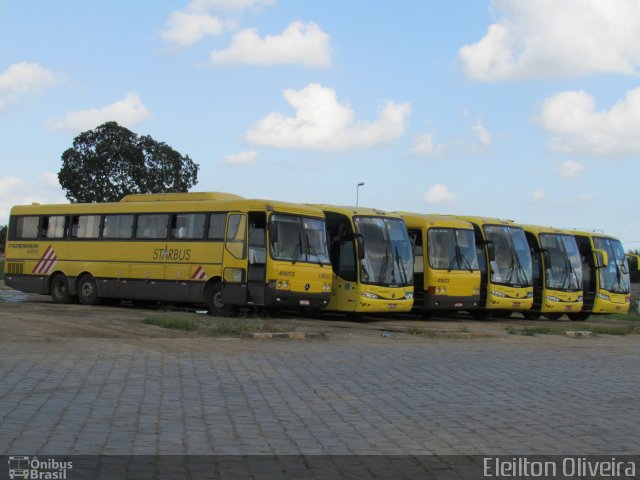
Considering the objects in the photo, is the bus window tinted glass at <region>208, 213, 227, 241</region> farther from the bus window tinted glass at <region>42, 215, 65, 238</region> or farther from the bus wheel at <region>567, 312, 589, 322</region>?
the bus wheel at <region>567, 312, 589, 322</region>

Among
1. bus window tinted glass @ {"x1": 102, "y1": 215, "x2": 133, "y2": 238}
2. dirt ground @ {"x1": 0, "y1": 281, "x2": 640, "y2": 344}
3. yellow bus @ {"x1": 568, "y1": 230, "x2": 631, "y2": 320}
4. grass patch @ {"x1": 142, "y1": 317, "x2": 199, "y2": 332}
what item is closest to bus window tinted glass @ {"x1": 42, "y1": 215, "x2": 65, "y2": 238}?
bus window tinted glass @ {"x1": 102, "y1": 215, "x2": 133, "y2": 238}

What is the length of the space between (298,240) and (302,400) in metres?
14.2

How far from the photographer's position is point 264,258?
23.8 metres

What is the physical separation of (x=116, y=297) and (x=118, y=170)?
1803 inches

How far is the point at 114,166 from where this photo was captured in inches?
2840

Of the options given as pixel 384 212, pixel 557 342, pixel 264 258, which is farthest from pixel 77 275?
pixel 557 342

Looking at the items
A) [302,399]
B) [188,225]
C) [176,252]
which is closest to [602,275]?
[188,225]

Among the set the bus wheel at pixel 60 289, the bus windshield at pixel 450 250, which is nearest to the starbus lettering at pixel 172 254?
the bus wheel at pixel 60 289

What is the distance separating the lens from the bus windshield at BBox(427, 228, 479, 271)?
91.6 ft

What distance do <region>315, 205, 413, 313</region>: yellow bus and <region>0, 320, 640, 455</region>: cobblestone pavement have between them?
866 cm

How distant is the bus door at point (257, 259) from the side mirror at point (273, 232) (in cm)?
18

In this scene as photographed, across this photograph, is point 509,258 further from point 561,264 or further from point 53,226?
point 53,226

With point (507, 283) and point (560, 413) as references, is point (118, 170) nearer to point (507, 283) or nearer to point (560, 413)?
point (507, 283)

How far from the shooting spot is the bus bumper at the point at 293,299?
76.9ft
